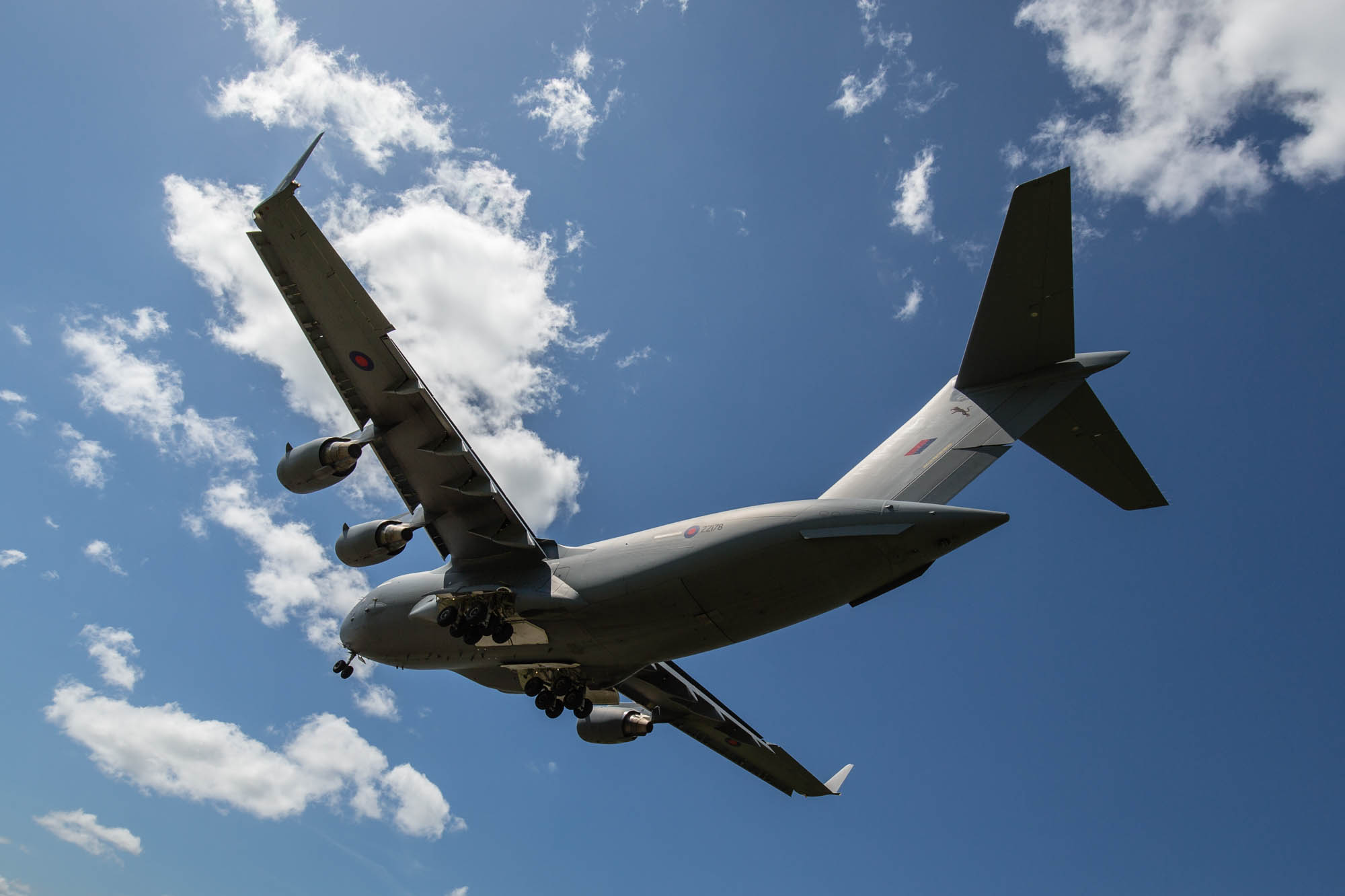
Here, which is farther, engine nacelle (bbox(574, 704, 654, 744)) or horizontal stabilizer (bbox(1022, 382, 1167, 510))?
engine nacelle (bbox(574, 704, 654, 744))

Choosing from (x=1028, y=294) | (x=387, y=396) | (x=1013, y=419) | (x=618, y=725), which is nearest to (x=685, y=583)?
(x=1013, y=419)

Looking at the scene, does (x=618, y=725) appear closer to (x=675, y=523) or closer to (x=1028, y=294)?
(x=675, y=523)

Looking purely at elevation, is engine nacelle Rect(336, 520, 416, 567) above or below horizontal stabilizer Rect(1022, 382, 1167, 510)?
below

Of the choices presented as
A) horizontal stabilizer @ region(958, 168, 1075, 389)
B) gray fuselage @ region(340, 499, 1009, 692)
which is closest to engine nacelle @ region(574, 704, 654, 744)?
gray fuselage @ region(340, 499, 1009, 692)

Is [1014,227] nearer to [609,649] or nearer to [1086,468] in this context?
[1086,468]

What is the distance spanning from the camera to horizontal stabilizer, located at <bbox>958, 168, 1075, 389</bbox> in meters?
6.18

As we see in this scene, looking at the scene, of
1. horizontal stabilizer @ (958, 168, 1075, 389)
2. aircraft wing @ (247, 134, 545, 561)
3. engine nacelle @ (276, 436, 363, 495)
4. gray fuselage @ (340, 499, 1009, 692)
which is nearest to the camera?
horizontal stabilizer @ (958, 168, 1075, 389)

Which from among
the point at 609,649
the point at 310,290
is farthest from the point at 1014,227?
the point at 310,290

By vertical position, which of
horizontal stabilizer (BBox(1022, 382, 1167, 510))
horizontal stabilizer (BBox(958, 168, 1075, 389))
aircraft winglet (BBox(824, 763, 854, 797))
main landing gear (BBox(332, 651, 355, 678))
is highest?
horizontal stabilizer (BBox(958, 168, 1075, 389))

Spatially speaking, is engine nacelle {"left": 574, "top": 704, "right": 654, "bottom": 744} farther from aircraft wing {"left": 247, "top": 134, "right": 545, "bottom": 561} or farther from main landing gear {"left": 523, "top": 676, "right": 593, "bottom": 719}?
aircraft wing {"left": 247, "top": 134, "right": 545, "bottom": 561}

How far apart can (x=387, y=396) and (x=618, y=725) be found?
19.2 feet

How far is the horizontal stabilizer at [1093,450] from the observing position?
7.25 m

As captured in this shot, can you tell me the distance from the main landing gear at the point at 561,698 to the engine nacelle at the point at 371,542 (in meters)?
2.29

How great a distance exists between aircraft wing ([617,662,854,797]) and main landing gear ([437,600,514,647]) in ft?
10.5
